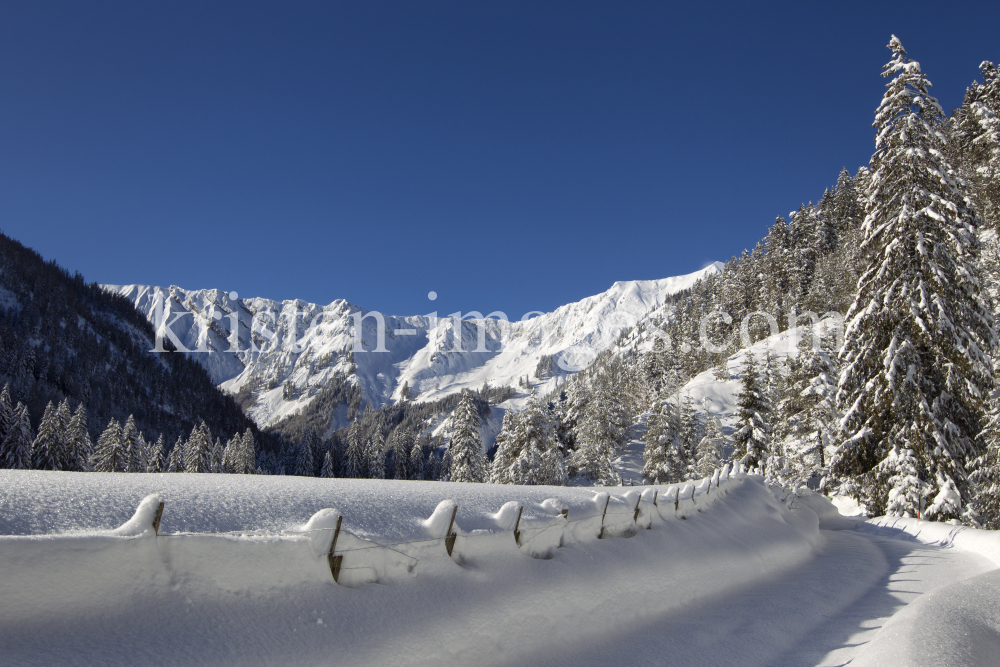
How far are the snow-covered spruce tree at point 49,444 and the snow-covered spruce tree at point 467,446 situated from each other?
31744mm

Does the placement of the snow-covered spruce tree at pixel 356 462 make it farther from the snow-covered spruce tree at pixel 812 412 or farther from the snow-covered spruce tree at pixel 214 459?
the snow-covered spruce tree at pixel 812 412

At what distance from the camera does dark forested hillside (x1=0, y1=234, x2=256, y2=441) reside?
401 ft

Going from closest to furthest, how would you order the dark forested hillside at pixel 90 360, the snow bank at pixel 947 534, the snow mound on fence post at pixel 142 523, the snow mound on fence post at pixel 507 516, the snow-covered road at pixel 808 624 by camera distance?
the snow mound on fence post at pixel 142 523 < the snow-covered road at pixel 808 624 < the snow mound on fence post at pixel 507 516 < the snow bank at pixel 947 534 < the dark forested hillside at pixel 90 360

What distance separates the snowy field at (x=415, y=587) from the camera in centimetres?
313

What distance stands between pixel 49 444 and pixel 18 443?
2.41 m

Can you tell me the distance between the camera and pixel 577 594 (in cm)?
617

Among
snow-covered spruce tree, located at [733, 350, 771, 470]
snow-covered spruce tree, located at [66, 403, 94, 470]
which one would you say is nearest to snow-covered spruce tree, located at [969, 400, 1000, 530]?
snow-covered spruce tree, located at [733, 350, 771, 470]

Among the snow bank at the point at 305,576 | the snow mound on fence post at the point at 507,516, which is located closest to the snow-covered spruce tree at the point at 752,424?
the snow bank at the point at 305,576

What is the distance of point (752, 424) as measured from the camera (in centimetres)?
3281

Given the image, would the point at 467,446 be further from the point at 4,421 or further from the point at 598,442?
the point at 4,421

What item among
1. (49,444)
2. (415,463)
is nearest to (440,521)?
(49,444)

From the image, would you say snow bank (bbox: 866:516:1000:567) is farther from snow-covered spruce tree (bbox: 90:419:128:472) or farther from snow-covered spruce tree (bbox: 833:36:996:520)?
snow-covered spruce tree (bbox: 90:419:128:472)

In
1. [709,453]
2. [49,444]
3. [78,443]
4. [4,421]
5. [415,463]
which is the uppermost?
[4,421]

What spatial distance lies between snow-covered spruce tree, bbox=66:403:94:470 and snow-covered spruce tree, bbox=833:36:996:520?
54.0 m
